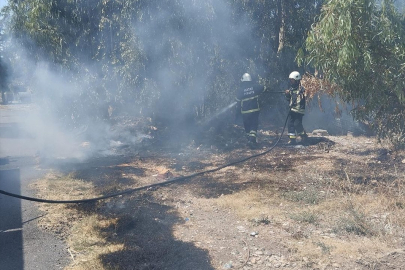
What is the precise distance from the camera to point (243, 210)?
4.69 m

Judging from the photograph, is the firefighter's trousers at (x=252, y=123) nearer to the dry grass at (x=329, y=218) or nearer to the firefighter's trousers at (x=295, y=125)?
the firefighter's trousers at (x=295, y=125)

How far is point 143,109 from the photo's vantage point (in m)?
9.62

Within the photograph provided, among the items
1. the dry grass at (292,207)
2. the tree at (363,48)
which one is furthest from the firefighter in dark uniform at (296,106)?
the tree at (363,48)

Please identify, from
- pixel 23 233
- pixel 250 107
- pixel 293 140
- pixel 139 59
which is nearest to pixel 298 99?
pixel 293 140

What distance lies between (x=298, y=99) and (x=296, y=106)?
0.54 ft

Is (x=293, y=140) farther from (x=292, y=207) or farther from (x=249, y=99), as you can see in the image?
(x=292, y=207)

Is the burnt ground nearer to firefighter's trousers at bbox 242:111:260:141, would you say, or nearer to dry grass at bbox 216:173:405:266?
dry grass at bbox 216:173:405:266

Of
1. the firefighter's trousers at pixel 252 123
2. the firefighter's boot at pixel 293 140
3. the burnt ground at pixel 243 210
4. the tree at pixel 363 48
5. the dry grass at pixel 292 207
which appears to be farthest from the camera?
the firefighter's trousers at pixel 252 123

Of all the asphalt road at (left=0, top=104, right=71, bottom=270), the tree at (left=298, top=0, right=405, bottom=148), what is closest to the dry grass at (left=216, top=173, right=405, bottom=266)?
the tree at (left=298, top=0, right=405, bottom=148)

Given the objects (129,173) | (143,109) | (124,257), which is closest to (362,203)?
(124,257)

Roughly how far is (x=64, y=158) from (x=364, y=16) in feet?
21.1

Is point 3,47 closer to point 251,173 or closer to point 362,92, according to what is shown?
point 251,173

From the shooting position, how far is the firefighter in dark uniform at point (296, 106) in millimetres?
8234

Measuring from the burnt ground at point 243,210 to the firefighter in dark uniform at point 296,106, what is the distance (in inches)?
12.2
